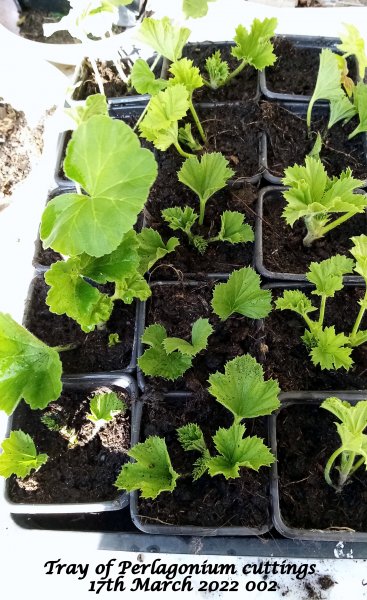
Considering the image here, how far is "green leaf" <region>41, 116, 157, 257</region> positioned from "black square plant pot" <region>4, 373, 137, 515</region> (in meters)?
0.36

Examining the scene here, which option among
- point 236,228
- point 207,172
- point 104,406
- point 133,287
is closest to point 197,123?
point 207,172

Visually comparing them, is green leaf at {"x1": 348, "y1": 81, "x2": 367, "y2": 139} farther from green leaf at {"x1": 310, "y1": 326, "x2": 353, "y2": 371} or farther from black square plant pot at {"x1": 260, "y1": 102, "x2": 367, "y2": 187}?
green leaf at {"x1": 310, "y1": 326, "x2": 353, "y2": 371}

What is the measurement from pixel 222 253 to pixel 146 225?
19 cm

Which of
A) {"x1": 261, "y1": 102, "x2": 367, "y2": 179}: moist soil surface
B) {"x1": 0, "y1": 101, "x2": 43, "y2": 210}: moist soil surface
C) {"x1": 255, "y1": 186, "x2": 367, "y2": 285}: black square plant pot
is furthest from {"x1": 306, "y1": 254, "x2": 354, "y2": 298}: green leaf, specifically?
{"x1": 0, "y1": 101, "x2": 43, "y2": 210}: moist soil surface

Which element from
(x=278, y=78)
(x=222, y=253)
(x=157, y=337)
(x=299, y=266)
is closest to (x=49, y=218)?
(x=157, y=337)

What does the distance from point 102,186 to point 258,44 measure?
740 mm

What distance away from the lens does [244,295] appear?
1.03 metres

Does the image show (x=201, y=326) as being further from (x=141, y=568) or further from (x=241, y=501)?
(x=141, y=568)

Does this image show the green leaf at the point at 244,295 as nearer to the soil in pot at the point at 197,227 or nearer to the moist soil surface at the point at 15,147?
the soil in pot at the point at 197,227

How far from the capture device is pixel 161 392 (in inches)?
41.1

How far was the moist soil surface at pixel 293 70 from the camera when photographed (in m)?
1.42

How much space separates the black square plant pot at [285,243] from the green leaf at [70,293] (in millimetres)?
393

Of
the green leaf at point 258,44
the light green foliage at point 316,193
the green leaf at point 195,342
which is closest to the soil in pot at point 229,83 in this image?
the green leaf at point 258,44

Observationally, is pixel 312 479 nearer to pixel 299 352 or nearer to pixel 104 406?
pixel 299 352
